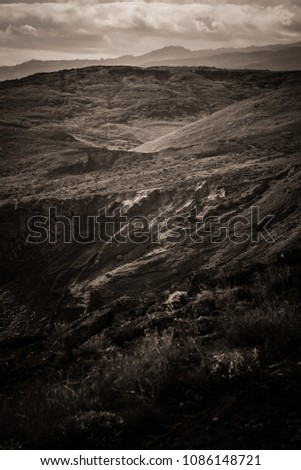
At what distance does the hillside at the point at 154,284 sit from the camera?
11.9 ft

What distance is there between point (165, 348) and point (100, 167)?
53.8ft

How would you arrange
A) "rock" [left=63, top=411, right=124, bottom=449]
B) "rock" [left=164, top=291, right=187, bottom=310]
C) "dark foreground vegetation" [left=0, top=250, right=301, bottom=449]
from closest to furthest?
1. "dark foreground vegetation" [left=0, top=250, right=301, bottom=449]
2. "rock" [left=63, top=411, right=124, bottom=449]
3. "rock" [left=164, top=291, right=187, bottom=310]

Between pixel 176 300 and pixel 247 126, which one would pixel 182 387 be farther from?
pixel 247 126

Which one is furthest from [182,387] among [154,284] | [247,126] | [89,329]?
[247,126]

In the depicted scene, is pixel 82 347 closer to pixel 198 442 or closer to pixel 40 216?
pixel 198 442

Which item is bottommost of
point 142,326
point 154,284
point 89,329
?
point 154,284

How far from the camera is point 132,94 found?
40.8 m

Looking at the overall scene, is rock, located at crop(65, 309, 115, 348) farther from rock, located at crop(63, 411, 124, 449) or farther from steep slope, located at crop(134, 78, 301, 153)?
steep slope, located at crop(134, 78, 301, 153)

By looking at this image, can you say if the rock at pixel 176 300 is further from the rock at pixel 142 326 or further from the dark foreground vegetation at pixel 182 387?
the dark foreground vegetation at pixel 182 387

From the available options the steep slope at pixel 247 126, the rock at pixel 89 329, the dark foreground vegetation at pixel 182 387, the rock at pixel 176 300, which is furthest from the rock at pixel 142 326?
the steep slope at pixel 247 126

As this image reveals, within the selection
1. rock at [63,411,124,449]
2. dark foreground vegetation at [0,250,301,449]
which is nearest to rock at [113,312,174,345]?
dark foreground vegetation at [0,250,301,449]

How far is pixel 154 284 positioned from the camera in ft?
34.6

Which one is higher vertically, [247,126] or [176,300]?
[247,126]

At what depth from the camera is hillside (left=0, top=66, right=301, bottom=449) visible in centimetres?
362
